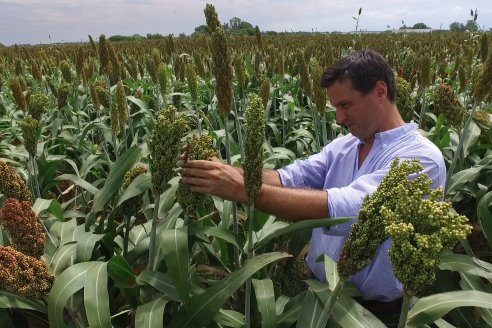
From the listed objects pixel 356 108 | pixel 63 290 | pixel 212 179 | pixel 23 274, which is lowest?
pixel 63 290

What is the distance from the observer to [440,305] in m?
1.51

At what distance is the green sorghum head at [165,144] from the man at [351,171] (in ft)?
0.52

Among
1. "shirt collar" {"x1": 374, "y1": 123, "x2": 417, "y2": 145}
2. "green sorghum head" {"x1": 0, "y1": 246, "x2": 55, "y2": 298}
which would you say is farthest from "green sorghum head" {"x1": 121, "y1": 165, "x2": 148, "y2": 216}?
"shirt collar" {"x1": 374, "y1": 123, "x2": 417, "y2": 145}

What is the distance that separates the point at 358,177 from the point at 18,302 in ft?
5.10

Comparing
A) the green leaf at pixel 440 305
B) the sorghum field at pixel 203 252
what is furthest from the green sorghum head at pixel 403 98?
the green leaf at pixel 440 305

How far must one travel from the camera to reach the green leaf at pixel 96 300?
1.53m

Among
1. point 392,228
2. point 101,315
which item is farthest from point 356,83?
point 101,315

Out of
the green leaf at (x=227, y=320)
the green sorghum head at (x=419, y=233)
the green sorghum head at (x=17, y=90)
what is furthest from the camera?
the green sorghum head at (x=17, y=90)

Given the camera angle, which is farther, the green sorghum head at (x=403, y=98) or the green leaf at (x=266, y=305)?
the green sorghum head at (x=403, y=98)

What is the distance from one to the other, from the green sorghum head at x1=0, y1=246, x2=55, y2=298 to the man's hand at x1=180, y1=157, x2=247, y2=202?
56 cm

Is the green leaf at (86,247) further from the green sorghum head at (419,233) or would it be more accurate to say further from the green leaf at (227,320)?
the green sorghum head at (419,233)

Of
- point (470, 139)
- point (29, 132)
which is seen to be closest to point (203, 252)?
point (29, 132)

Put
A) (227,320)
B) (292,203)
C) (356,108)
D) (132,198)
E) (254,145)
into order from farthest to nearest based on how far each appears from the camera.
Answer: (356,108), (132,198), (292,203), (227,320), (254,145)

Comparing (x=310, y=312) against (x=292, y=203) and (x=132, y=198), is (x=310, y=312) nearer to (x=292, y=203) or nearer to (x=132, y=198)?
(x=292, y=203)
